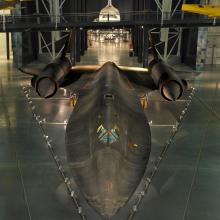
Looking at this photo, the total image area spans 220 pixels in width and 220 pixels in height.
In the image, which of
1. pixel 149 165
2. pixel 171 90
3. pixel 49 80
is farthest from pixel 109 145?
pixel 49 80

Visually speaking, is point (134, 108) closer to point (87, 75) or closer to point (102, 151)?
point (102, 151)

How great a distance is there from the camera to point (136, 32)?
36.0 metres

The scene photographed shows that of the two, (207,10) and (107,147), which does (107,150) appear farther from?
(207,10)

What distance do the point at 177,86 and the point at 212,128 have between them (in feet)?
7.29

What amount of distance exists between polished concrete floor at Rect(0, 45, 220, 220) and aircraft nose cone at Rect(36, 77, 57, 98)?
1140mm

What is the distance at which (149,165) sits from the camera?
11.0m

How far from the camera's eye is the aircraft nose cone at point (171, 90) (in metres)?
14.6

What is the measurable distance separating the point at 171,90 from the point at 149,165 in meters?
4.67

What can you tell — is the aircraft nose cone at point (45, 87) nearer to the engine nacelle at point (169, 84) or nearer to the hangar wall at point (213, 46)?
the engine nacelle at point (169, 84)

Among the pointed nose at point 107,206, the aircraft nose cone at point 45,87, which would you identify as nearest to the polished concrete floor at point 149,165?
the aircraft nose cone at point 45,87

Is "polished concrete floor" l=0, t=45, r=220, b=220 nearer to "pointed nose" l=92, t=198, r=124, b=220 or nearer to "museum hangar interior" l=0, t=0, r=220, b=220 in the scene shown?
"museum hangar interior" l=0, t=0, r=220, b=220

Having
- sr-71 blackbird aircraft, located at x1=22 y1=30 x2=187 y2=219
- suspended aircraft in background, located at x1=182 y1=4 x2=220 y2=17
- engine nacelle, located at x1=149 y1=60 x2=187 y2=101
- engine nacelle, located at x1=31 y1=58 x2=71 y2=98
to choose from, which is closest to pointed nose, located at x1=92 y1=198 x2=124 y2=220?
sr-71 blackbird aircraft, located at x1=22 y1=30 x2=187 y2=219

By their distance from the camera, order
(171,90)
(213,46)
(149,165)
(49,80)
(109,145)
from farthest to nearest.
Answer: (213,46), (49,80), (171,90), (149,165), (109,145)

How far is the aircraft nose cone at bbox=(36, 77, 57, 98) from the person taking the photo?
14791mm
